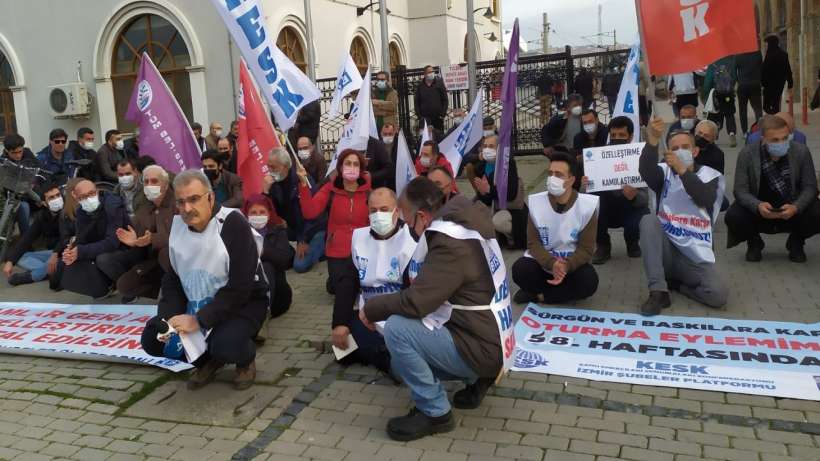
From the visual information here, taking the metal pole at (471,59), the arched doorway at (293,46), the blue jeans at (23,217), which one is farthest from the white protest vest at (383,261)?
the arched doorway at (293,46)

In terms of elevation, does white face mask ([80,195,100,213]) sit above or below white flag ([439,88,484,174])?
below

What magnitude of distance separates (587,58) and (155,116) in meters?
9.55

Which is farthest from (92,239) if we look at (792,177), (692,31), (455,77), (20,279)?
(455,77)

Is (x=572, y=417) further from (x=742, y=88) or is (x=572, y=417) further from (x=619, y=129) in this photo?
(x=742, y=88)

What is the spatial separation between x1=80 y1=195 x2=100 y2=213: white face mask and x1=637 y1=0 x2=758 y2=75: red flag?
16.8ft

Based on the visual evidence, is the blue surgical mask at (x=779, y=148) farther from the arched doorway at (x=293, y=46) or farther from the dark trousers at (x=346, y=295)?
the arched doorway at (x=293, y=46)

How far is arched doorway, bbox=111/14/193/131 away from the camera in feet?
52.1

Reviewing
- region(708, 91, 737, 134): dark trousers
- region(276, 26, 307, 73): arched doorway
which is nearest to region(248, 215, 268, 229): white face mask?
region(708, 91, 737, 134): dark trousers

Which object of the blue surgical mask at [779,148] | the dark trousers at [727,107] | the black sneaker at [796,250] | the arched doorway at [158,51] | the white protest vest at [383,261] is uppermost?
the arched doorway at [158,51]

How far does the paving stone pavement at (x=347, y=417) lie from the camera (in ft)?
12.1

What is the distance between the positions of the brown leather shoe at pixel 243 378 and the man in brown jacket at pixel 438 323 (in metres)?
1.24

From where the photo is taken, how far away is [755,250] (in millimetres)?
6820

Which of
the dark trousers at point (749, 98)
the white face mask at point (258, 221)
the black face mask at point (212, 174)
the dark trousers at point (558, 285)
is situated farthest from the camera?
the dark trousers at point (749, 98)

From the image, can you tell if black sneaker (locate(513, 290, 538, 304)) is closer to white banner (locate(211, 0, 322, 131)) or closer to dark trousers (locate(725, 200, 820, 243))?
dark trousers (locate(725, 200, 820, 243))
